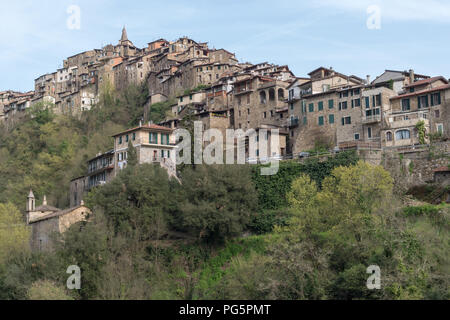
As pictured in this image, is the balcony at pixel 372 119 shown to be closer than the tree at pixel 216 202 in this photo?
No

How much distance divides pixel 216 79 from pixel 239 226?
49.4 meters

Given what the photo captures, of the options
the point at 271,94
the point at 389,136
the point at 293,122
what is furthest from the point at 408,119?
the point at 271,94

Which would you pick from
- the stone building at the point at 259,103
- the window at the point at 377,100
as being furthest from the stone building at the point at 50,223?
the window at the point at 377,100

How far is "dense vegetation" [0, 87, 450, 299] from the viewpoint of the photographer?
3453cm

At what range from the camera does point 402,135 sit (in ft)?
176

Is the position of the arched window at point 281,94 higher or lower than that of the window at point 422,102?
higher

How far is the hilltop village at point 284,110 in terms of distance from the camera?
176ft

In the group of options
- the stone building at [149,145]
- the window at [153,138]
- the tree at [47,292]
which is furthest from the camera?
the window at [153,138]

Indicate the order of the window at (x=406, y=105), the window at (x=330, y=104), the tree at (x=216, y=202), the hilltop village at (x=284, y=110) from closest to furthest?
1. the tree at (x=216, y=202)
2. the hilltop village at (x=284, y=110)
3. the window at (x=406, y=105)
4. the window at (x=330, y=104)

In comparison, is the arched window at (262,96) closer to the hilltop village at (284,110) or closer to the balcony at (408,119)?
the hilltop village at (284,110)

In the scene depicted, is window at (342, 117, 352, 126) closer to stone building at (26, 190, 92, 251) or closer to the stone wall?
the stone wall

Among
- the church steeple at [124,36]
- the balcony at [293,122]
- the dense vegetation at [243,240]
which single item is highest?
the church steeple at [124,36]
